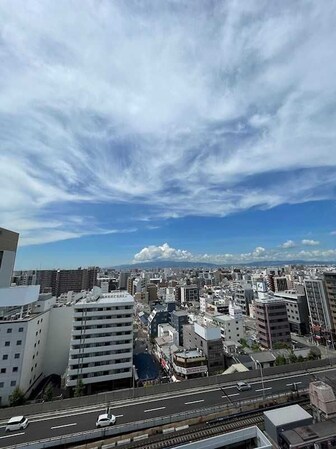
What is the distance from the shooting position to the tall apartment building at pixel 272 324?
5066 cm

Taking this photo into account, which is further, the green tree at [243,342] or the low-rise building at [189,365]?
the green tree at [243,342]

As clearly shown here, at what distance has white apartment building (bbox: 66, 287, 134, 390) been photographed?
113 ft

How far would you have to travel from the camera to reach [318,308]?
186 feet

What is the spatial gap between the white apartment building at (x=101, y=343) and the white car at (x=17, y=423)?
1254cm

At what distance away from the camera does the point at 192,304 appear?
9306cm

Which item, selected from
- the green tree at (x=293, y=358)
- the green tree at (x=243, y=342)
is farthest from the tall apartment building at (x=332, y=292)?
the green tree at (x=293, y=358)

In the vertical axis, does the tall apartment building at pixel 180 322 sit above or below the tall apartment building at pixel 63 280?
below

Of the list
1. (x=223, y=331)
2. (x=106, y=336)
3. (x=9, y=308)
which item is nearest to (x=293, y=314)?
(x=223, y=331)

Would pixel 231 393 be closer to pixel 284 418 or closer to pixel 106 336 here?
pixel 284 418

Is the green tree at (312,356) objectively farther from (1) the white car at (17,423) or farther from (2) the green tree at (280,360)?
(1) the white car at (17,423)

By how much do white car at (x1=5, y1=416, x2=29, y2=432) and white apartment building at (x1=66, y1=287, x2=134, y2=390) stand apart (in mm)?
12543

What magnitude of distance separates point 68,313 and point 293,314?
56846 mm

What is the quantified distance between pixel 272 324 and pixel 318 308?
14.5 m

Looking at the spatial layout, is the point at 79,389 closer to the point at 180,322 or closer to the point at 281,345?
the point at 180,322
